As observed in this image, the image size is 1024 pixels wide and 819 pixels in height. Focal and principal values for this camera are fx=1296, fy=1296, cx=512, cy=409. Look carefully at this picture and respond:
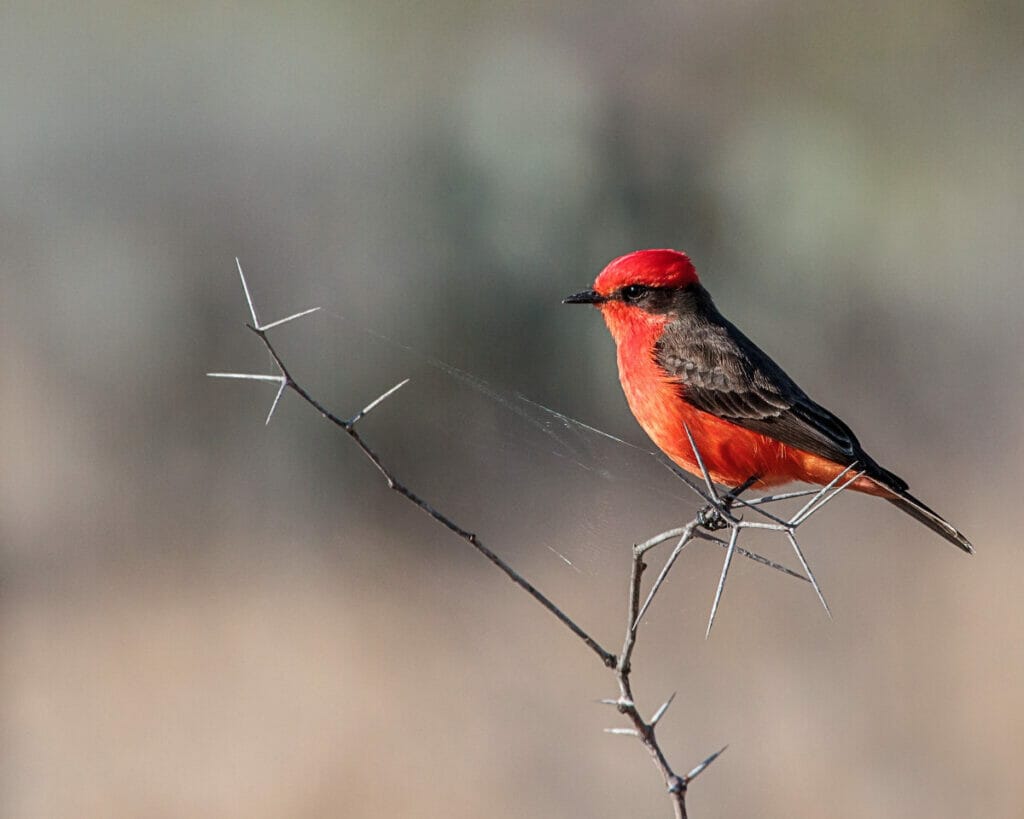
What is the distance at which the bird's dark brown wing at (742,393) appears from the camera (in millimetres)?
4078

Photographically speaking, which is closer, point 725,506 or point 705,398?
point 725,506

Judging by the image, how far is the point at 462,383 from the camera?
30.5 ft

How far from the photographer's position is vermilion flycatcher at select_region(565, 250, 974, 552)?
4039 mm

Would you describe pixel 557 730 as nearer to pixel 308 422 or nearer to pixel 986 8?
pixel 308 422

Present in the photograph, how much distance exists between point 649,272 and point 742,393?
495mm

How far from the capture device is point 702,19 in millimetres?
11680

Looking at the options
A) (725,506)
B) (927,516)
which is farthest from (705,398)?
(725,506)

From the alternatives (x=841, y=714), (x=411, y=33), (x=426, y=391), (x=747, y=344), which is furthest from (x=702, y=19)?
(x=747, y=344)

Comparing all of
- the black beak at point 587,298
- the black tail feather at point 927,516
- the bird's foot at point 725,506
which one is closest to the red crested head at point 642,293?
the black beak at point 587,298

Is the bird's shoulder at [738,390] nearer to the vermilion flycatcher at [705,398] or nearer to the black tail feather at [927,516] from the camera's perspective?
the vermilion flycatcher at [705,398]

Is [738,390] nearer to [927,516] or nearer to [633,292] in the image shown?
[633,292]

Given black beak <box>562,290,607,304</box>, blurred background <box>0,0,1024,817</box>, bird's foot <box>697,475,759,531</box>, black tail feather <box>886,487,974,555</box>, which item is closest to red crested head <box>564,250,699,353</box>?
black beak <box>562,290,607,304</box>

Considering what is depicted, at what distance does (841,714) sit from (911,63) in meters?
6.99

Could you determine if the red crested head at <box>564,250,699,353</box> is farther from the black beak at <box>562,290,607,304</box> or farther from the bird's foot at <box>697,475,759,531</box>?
the bird's foot at <box>697,475,759,531</box>
